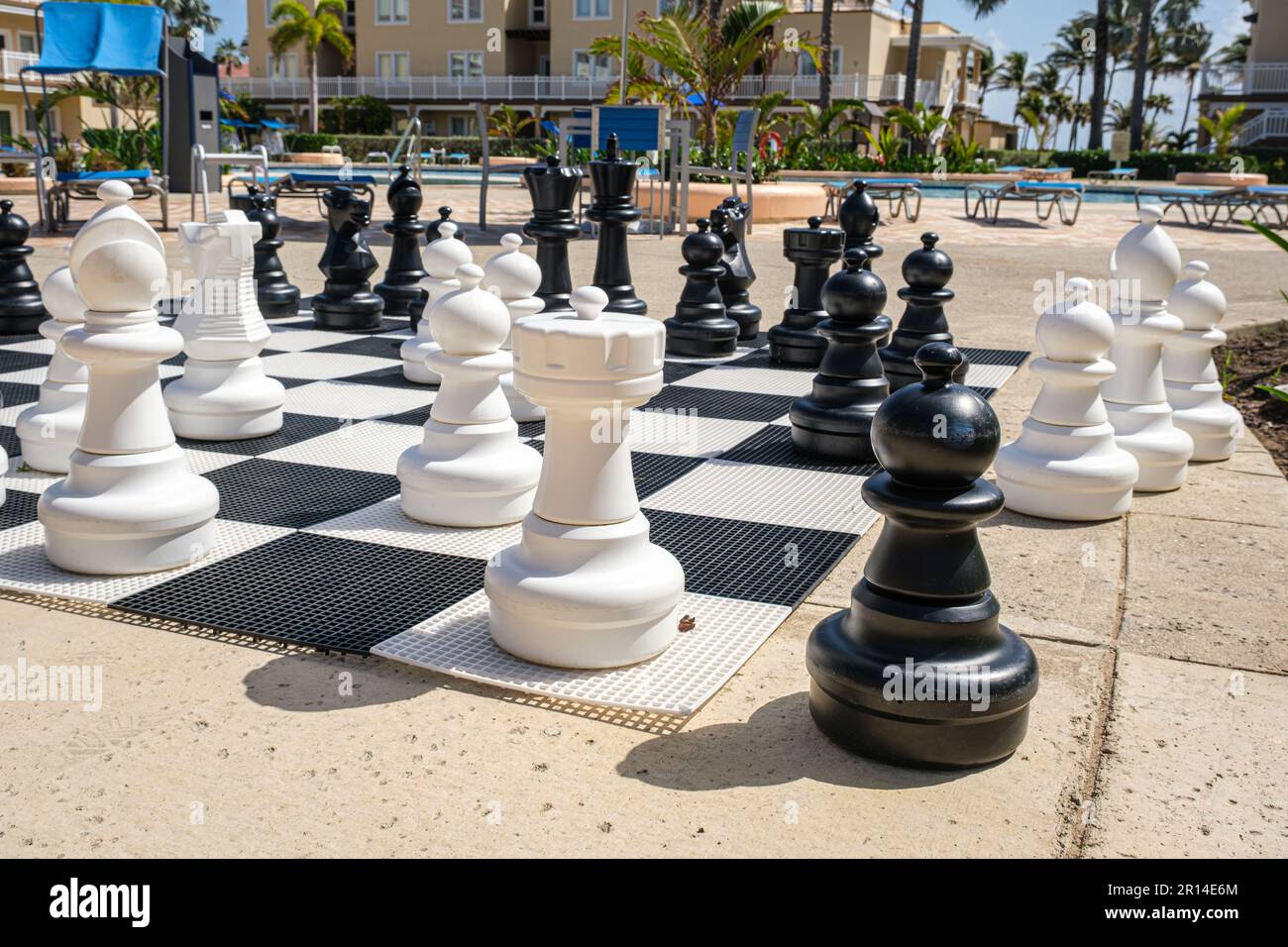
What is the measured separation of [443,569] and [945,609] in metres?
1.11

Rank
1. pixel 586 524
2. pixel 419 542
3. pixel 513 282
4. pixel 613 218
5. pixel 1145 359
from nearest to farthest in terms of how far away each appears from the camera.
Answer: pixel 586 524 → pixel 419 542 → pixel 1145 359 → pixel 513 282 → pixel 613 218

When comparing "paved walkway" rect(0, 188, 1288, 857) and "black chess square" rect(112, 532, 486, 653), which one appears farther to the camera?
"black chess square" rect(112, 532, 486, 653)

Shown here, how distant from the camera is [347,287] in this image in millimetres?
5055

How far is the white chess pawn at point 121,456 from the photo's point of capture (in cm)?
219

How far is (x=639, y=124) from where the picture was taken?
31.2 ft

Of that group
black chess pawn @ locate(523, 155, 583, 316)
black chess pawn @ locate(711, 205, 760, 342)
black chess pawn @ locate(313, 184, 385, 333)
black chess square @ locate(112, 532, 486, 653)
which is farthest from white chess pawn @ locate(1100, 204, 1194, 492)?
black chess pawn @ locate(313, 184, 385, 333)

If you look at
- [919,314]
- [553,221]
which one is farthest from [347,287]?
[919,314]

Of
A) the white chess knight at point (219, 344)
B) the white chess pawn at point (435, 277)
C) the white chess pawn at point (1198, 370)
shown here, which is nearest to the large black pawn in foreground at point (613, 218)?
the white chess pawn at point (435, 277)

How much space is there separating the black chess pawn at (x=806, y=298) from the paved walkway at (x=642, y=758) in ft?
7.72

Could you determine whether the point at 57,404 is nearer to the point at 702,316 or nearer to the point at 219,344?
the point at 219,344

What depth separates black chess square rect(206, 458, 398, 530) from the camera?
104 inches

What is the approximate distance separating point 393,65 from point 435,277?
38827 millimetres

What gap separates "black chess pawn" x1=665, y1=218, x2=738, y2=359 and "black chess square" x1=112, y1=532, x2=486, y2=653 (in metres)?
2.48

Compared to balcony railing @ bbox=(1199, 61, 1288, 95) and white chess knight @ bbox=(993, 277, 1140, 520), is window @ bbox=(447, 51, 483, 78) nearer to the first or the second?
balcony railing @ bbox=(1199, 61, 1288, 95)
